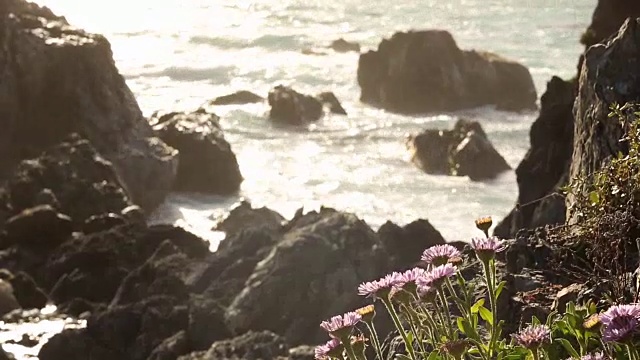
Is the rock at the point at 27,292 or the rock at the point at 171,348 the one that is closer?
the rock at the point at 171,348

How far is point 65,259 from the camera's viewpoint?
15461 mm

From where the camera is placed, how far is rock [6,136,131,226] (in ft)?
59.9

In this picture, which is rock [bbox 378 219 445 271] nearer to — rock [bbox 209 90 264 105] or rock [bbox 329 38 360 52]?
rock [bbox 209 90 264 105]

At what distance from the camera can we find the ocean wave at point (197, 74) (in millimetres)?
39594

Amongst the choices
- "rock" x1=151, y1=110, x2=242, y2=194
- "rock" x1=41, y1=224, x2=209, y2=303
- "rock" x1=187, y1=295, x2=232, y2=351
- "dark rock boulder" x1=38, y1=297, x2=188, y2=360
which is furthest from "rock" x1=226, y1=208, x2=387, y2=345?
"rock" x1=151, y1=110, x2=242, y2=194

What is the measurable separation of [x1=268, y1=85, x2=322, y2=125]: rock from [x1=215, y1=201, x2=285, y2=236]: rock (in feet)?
40.5

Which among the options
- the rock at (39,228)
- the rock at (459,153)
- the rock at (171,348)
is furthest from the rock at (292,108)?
the rock at (171,348)

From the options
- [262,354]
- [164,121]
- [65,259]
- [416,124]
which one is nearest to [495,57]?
[416,124]

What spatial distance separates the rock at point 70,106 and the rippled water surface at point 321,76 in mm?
1118

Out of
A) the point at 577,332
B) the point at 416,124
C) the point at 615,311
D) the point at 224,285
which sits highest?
the point at 615,311

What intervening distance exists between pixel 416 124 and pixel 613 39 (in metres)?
25.3

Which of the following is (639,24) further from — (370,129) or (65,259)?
(370,129)

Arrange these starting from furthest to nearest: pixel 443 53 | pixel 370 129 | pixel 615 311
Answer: pixel 443 53, pixel 370 129, pixel 615 311

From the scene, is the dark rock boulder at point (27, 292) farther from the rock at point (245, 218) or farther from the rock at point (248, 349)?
the rock at point (248, 349)
